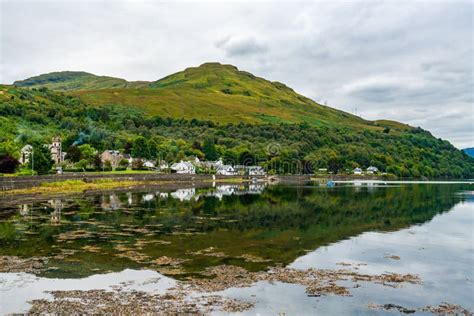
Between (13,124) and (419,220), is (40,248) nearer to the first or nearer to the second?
(419,220)

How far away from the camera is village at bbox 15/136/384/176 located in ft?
348

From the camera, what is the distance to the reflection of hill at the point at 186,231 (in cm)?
2748

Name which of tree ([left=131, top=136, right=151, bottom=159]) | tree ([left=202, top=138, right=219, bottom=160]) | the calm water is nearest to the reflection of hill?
the calm water

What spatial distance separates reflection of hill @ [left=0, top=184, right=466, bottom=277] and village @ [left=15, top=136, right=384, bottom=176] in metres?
43.1

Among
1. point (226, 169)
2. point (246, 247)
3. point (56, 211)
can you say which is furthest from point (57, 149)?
point (246, 247)

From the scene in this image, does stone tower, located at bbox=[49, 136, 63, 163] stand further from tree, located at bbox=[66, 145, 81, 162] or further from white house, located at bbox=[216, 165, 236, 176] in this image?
white house, located at bbox=[216, 165, 236, 176]

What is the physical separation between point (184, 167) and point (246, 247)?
130m

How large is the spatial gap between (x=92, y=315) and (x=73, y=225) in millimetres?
25512

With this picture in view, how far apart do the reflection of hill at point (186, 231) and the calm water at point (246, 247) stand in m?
0.08

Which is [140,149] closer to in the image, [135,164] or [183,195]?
[135,164]

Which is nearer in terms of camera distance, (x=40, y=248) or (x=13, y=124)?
(x=40, y=248)

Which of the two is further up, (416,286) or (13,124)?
(13,124)

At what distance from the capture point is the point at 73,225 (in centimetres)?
4028

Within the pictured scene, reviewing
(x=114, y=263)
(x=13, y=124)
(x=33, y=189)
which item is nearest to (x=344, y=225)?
(x=114, y=263)
